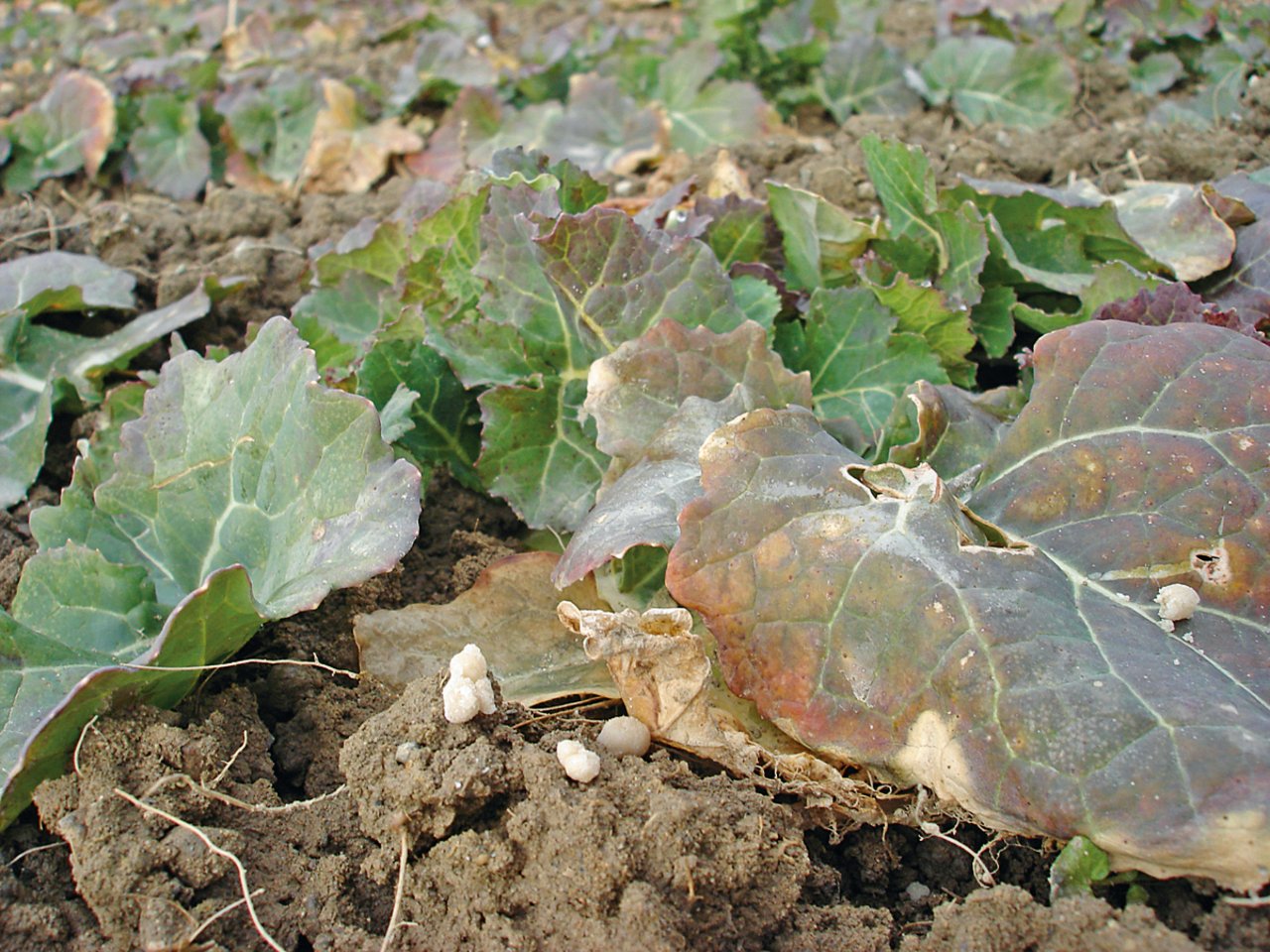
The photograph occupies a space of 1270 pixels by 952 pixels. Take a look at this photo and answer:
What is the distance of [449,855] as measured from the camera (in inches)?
60.5

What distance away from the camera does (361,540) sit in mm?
1763

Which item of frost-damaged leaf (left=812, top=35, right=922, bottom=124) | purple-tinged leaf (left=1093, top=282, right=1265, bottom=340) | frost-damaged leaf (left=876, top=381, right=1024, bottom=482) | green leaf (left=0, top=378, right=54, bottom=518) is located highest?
purple-tinged leaf (left=1093, top=282, right=1265, bottom=340)

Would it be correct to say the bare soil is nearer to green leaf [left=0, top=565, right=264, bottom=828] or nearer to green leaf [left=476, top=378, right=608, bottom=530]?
green leaf [left=0, top=565, right=264, bottom=828]

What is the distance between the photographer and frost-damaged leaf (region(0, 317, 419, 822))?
1.69 meters

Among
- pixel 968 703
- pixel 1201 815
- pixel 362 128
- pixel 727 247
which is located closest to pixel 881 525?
pixel 968 703

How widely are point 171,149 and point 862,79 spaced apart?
2473 millimetres

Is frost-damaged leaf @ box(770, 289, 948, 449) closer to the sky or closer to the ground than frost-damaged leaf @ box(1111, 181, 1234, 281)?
closer to the ground

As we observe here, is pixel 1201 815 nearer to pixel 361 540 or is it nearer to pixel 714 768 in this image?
pixel 714 768

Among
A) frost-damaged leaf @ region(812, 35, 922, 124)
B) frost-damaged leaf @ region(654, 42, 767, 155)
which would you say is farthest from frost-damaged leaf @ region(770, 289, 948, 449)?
frost-damaged leaf @ region(812, 35, 922, 124)

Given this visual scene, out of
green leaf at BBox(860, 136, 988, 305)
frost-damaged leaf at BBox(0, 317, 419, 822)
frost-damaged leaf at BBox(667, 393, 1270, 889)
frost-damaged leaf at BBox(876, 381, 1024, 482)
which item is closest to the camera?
frost-damaged leaf at BBox(667, 393, 1270, 889)

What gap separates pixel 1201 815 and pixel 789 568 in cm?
Result: 60

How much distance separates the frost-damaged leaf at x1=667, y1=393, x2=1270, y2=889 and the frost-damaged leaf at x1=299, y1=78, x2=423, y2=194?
2.59 m

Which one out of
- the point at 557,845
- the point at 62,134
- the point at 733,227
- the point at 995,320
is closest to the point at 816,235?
the point at 733,227

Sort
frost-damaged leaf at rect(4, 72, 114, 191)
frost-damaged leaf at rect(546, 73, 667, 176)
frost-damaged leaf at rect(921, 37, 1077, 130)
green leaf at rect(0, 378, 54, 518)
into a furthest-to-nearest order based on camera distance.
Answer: frost-damaged leaf at rect(4, 72, 114, 191), frost-damaged leaf at rect(921, 37, 1077, 130), frost-damaged leaf at rect(546, 73, 667, 176), green leaf at rect(0, 378, 54, 518)
